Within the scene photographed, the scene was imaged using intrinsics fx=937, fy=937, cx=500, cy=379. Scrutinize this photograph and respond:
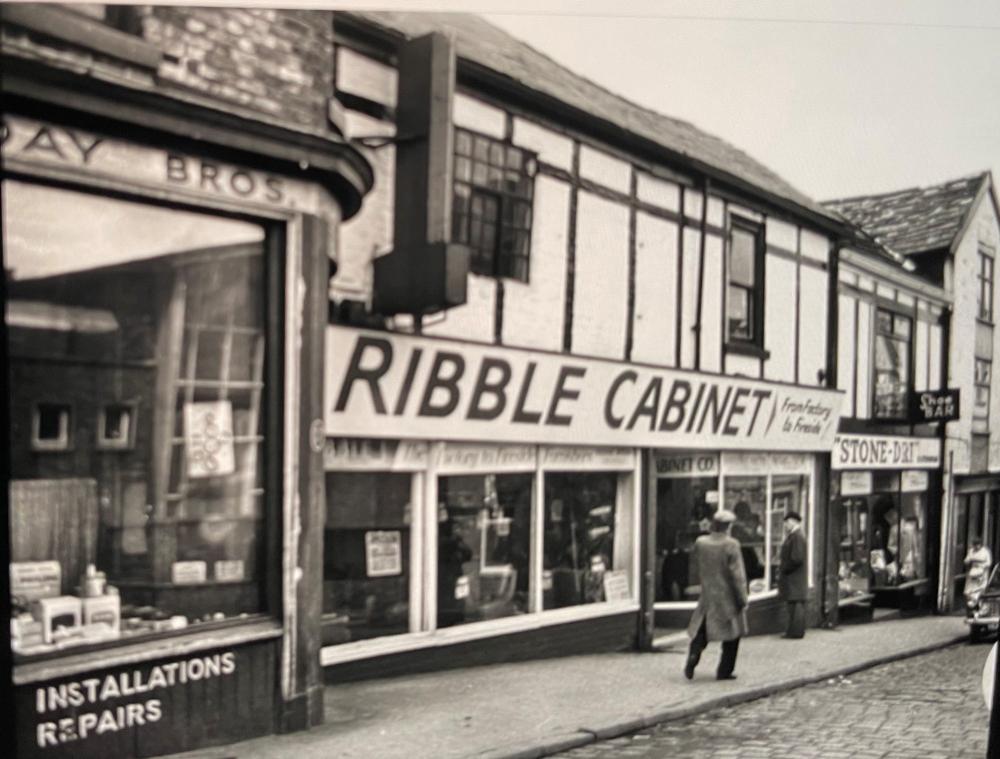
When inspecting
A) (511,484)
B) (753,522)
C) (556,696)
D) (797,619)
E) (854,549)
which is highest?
(511,484)

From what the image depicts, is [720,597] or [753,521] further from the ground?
[753,521]

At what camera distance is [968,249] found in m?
3.00

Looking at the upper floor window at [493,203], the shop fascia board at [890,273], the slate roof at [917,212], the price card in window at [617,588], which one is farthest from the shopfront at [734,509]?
the upper floor window at [493,203]

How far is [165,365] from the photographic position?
2309 millimetres

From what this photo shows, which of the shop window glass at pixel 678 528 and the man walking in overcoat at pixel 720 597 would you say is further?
→ the shop window glass at pixel 678 528

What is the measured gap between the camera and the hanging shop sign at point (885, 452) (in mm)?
3105

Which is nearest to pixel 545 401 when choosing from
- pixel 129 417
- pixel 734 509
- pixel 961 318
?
pixel 734 509

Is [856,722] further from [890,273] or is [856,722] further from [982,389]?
[890,273]

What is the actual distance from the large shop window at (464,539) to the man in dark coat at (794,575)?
1.73 feet

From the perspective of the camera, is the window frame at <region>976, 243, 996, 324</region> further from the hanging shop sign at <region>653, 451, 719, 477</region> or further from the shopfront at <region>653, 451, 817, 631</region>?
the hanging shop sign at <region>653, 451, 719, 477</region>

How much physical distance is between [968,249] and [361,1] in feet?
6.63

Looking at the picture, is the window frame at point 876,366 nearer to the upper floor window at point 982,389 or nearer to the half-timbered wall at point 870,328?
the half-timbered wall at point 870,328

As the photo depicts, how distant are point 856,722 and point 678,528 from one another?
82 centimetres

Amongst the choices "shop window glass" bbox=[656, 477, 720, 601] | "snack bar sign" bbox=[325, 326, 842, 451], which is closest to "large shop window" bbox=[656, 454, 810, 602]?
"shop window glass" bbox=[656, 477, 720, 601]
